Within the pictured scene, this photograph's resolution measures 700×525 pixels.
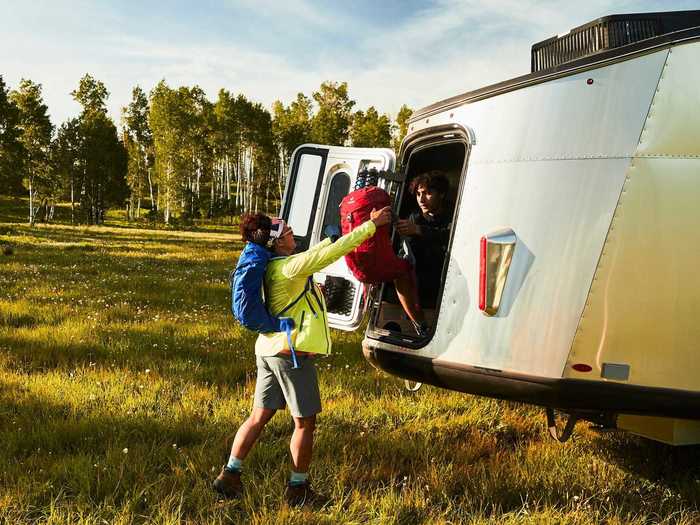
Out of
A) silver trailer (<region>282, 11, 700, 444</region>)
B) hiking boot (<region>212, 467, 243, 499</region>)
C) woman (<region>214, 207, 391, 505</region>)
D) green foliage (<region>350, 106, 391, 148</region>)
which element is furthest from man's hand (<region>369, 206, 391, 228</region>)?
green foliage (<region>350, 106, 391, 148</region>)

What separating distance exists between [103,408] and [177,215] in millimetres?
44598

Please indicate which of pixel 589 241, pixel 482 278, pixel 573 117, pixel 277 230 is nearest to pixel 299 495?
pixel 277 230

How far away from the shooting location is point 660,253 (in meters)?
3.27

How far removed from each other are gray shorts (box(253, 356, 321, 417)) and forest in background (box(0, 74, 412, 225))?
4367 centimetres

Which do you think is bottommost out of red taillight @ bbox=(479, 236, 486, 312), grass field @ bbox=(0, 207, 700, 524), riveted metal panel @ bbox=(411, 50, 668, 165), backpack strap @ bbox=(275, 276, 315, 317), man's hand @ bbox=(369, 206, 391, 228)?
grass field @ bbox=(0, 207, 700, 524)

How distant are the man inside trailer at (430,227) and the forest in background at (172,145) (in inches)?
1624

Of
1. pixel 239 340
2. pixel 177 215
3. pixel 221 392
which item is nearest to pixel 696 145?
pixel 221 392

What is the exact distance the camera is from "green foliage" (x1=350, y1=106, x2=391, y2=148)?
50.7 m

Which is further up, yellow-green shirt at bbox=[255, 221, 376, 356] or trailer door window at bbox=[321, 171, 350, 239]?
trailer door window at bbox=[321, 171, 350, 239]

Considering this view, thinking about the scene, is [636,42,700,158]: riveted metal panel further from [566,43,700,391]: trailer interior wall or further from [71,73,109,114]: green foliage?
[71,73,109,114]: green foliage

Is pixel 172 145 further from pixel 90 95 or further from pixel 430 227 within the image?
pixel 430 227

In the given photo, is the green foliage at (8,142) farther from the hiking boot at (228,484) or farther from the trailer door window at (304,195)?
the hiking boot at (228,484)

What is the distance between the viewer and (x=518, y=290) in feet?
11.7

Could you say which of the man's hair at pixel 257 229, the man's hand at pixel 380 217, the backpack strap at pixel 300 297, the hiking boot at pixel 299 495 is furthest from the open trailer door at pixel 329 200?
the hiking boot at pixel 299 495
